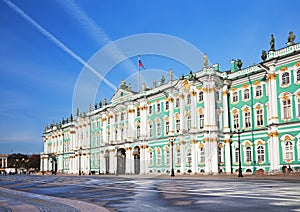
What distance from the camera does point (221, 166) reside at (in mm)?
52000

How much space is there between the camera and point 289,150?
43.3 metres

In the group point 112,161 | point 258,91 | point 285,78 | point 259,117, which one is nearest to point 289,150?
point 259,117

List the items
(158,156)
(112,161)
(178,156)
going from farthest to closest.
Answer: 1. (112,161)
2. (158,156)
3. (178,156)

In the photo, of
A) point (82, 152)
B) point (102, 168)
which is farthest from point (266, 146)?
point (82, 152)

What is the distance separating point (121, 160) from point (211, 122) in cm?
2697

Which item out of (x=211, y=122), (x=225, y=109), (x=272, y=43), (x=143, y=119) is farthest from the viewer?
(x=143, y=119)

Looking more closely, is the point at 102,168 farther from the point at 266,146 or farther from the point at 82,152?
the point at 266,146

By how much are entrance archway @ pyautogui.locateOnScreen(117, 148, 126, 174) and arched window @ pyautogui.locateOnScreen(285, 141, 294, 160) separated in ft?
117

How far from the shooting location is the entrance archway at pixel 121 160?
71.8 metres

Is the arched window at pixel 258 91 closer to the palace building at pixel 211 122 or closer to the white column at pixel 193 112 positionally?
the palace building at pixel 211 122

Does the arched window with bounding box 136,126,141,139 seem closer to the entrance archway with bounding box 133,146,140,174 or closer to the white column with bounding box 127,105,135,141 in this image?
the white column with bounding box 127,105,135,141

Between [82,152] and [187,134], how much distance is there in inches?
1606

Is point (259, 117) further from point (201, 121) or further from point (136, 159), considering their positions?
point (136, 159)

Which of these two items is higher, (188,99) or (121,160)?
(188,99)
